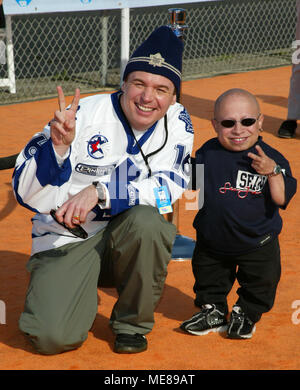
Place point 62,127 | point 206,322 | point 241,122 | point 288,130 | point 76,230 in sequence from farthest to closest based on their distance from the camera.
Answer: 1. point 288,130
2. point 206,322
3. point 241,122
4. point 76,230
5. point 62,127

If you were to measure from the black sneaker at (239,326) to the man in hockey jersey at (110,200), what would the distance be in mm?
399

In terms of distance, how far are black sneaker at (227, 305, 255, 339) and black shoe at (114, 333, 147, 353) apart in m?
0.43

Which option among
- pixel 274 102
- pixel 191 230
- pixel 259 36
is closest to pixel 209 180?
pixel 191 230

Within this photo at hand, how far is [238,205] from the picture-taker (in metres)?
3.24

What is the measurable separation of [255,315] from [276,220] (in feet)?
1.52

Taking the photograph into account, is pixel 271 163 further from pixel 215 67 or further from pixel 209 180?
pixel 215 67

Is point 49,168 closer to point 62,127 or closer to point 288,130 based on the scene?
point 62,127

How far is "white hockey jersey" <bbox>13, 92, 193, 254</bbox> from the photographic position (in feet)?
10.3

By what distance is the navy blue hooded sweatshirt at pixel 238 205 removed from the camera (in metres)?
3.24

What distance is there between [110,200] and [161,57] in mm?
714

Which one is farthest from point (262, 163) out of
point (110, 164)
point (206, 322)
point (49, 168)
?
point (49, 168)

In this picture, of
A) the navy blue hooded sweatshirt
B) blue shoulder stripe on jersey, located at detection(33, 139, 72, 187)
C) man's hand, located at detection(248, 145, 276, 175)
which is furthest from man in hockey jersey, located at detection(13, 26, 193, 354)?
man's hand, located at detection(248, 145, 276, 175)

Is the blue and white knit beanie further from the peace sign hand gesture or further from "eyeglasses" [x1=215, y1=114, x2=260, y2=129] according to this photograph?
the peace sign hand gesture

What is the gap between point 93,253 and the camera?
3338mm
